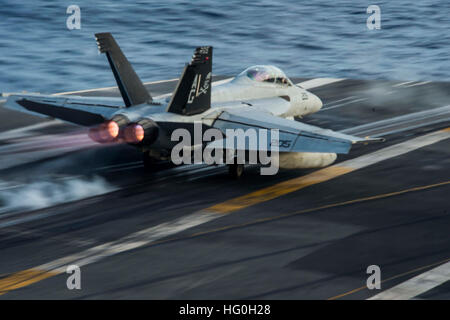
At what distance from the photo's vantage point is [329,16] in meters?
84.7

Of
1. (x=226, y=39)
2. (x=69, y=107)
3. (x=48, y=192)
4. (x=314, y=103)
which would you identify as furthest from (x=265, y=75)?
(x=226, y=39)

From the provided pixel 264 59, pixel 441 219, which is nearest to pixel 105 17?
pixel 264 59

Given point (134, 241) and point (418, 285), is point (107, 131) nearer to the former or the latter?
point (134, 241)

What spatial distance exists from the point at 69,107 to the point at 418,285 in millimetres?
17199

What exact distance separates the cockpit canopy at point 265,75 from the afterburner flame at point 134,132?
23.3 ft

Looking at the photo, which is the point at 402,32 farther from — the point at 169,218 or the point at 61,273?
the point at 61,273

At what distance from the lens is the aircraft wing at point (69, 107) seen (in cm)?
2886

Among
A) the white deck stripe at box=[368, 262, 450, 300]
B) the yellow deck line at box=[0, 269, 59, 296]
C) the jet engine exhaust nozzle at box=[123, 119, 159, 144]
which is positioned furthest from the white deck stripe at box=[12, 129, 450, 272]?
the white deck stripe at box=[368, 262, 450, 300]

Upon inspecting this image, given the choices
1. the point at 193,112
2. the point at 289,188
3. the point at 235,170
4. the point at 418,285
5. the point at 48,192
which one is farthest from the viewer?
the point at 235,170

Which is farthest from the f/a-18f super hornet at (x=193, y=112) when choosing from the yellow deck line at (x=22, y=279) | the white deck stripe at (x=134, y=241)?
the yellow deck line at (x=22, y=279)

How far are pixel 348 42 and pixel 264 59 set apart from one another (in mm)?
13465

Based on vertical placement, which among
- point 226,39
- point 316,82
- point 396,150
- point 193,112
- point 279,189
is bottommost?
point 279,189

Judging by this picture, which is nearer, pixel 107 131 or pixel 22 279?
pixel 22 279

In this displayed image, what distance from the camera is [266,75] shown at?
102 feet
